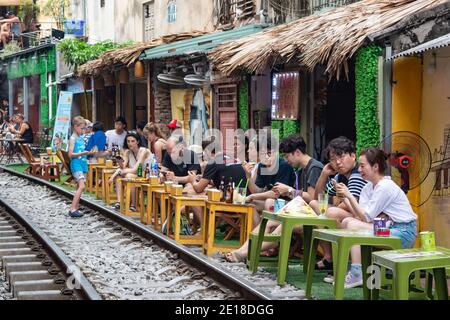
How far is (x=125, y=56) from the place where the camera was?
26562 millimetres

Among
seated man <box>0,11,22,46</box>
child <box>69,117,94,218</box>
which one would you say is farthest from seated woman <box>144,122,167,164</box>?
seated man <box>0,11,22,46</box>

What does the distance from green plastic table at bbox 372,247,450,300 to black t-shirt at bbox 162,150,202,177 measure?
7.96 meters

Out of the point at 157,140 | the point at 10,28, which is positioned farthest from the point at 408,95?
the point at 10,28

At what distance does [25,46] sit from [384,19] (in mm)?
37625

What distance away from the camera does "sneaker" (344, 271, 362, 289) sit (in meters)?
10.2

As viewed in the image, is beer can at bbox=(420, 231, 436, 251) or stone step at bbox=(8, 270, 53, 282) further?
stone step at bbox=(8, 270, 53, 282)

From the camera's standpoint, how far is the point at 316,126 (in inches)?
723

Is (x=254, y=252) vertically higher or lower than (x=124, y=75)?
lower

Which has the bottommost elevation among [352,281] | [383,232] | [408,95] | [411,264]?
[352,281]

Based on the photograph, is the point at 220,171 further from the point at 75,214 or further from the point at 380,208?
the point at 75,214

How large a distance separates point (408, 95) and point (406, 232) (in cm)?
373

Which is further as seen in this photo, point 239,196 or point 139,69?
point 139,69

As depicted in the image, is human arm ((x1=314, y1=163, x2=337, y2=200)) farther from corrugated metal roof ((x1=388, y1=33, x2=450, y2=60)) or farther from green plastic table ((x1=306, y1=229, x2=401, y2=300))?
green plastic table ((x1=306, y1=229, x2=401, y2=300))
